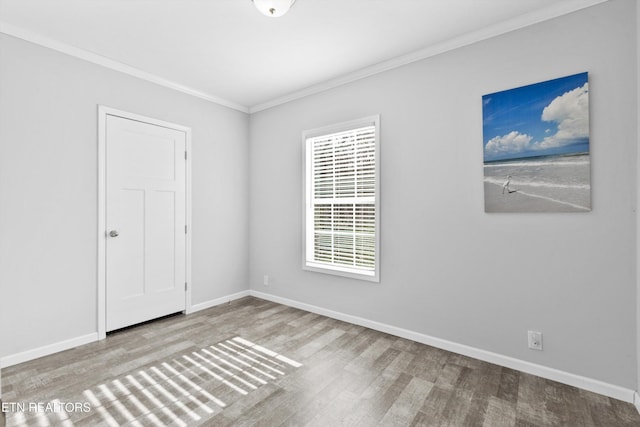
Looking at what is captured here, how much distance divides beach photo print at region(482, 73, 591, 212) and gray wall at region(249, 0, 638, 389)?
0.23 feet

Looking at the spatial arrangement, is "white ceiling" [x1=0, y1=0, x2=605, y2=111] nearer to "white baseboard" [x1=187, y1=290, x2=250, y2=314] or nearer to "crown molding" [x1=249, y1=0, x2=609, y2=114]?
"crown molding" [x1=249, y1=0, x2=609, y2=114]

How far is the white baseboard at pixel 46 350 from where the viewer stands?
2.45 m

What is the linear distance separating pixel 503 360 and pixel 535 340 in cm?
29

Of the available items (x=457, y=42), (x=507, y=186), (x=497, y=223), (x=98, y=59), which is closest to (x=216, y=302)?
(x=98, y=59)

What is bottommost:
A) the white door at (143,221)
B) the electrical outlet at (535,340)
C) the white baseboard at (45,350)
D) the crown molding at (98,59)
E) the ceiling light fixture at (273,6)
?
the white baseboard at (45,350)

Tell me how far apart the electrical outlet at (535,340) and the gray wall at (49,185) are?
12.2 ft

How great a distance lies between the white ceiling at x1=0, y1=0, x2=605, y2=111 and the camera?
2.27 meters

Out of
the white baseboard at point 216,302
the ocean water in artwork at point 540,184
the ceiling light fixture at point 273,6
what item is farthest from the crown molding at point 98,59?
the ocean water in artwork at point 540,184

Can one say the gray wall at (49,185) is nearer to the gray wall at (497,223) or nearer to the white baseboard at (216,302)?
the white baseboard at (216,302)

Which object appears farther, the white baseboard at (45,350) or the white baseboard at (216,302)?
the white baseboard at (216,302)

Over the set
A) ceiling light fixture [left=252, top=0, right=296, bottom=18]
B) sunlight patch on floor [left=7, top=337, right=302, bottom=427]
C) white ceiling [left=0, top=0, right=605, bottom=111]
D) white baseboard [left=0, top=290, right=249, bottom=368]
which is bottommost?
sunlight patch on floor [left=7, top=337, right=302, bottom=427]

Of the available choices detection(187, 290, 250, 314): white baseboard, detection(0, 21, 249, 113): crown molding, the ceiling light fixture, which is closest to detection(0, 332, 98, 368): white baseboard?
detection(187, 290, 250, 314): white baseboard

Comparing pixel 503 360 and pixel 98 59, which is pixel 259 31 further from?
pixel 503 360

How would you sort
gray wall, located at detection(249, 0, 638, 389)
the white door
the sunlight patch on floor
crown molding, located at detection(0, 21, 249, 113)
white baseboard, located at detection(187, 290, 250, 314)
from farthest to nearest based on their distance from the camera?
white baseboard, located at detection(187, 290, 250, 314) → the white door → crown molding, located at detection(0, 21, 249, 113) → gray wall, located at detection(249, 0, 638, 389) → the sunlight patch on floor
